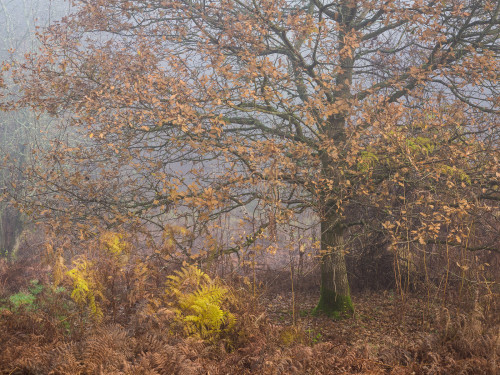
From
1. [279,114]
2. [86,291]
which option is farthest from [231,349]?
[279,114]

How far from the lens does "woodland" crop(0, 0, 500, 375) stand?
4227mm

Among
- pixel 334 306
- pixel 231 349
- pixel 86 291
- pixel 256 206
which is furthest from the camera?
pixel 334 306

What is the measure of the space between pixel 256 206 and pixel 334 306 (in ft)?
10.6

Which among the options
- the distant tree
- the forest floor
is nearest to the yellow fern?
the forest floor

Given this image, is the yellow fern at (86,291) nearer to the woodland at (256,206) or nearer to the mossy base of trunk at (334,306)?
the woodland at (256,206)

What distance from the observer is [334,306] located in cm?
842

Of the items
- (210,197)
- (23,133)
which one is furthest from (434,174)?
(23,133)

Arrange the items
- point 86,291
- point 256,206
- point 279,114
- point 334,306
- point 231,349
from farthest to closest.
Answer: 1. point 334,306
2. point 279,114
3. point 256,206
4. point 86,291
5. point 231,349

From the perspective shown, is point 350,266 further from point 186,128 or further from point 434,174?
point 186,128

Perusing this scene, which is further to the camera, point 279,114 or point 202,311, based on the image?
point 279,114

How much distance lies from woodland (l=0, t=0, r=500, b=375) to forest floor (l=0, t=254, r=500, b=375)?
0.07 feet

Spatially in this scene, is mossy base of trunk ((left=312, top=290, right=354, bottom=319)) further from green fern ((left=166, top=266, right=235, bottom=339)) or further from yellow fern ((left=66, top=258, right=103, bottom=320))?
yellow fern ((left=66, top=258, right=103, bottom=320))

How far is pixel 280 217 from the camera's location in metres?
6.15

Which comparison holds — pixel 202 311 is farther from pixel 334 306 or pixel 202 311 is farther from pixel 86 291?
pixel 334 306
